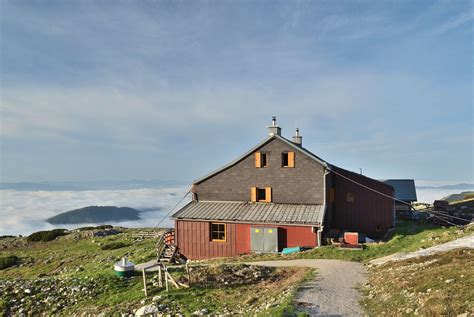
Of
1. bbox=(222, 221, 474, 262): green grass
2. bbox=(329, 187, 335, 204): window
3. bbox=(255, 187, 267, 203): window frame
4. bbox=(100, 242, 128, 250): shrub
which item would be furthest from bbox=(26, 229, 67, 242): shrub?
bbox=(329, 187, 335, 204): window

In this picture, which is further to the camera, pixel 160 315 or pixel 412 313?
pixel 160 315

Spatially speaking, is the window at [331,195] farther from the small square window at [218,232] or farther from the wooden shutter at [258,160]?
the small square window at [218,232]

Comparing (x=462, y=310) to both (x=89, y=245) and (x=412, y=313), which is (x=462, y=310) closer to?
(x=412, y=313)

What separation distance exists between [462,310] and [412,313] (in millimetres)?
1606

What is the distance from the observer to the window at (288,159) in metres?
31.5

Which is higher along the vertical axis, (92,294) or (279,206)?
(279,206)

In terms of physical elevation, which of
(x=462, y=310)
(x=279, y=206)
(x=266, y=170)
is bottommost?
(x=462, y=310)

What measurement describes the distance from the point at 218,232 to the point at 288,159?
9282 mm

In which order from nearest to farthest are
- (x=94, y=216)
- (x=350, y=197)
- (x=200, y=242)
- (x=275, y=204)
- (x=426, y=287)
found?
(x=426, y=287) → (x=200, y=242) → (x=275, y=204) → (x=350, y=197) → (x=94, y=216)

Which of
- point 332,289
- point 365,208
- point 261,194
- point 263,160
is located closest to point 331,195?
point 365,208

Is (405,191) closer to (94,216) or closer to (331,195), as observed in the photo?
(331,195)

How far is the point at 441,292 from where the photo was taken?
41.6ft

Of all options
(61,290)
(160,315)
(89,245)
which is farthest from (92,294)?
(89,245)

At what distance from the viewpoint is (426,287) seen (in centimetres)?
1384
